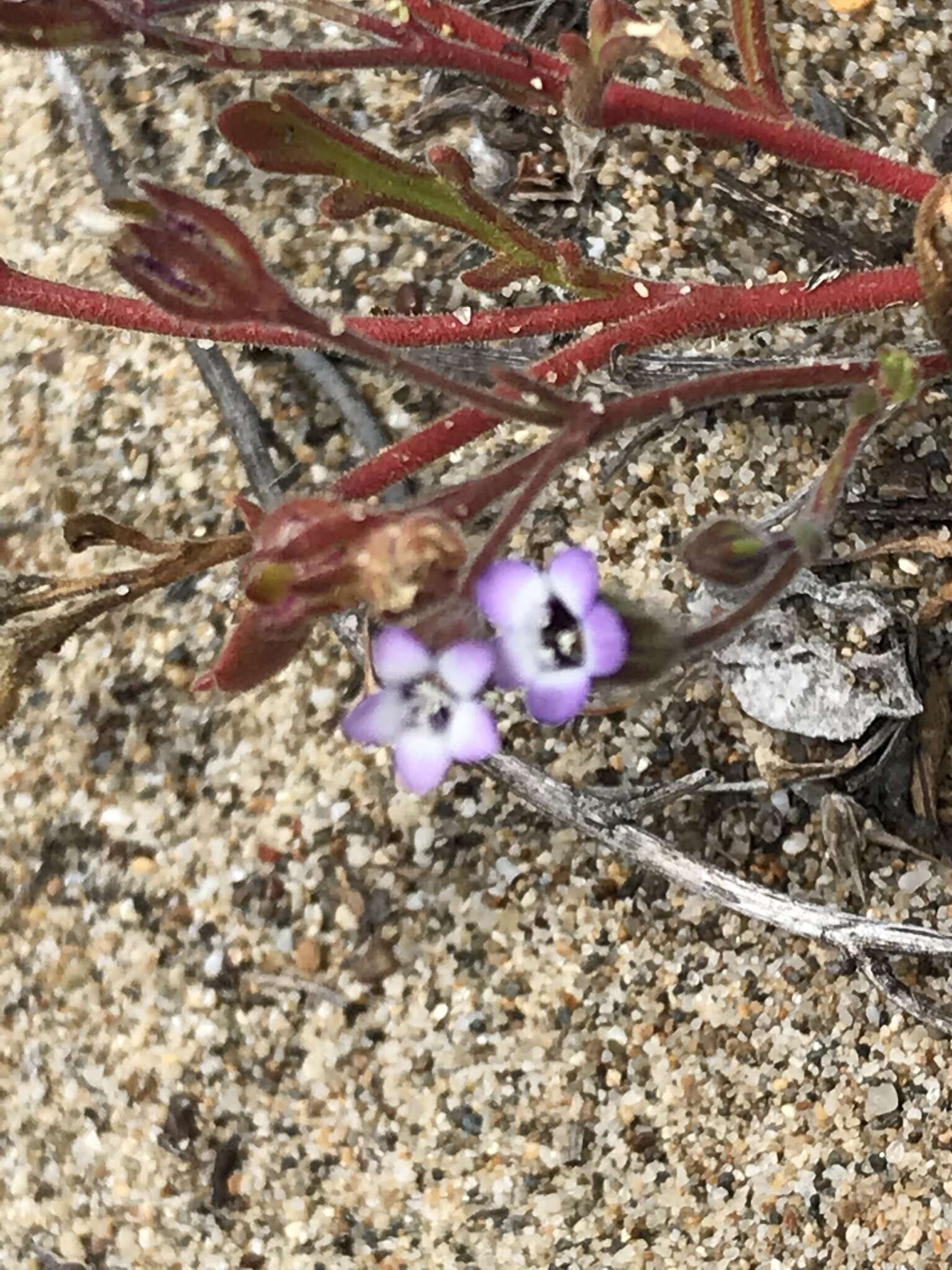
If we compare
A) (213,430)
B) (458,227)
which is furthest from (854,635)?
(213,430)

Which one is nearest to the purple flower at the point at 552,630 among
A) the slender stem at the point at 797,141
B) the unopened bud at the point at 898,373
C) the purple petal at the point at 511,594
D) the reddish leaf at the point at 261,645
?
the purple petal at the point at 511,594

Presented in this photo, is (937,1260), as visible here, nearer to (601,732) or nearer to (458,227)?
(601,732)

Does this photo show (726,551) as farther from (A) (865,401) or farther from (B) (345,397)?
(B) (345,397)

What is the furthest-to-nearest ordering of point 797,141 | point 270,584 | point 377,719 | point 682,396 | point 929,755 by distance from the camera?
1. point 929,755
2. point 797,141
3. point 682,396
4. point 377,719
5. point 270,584

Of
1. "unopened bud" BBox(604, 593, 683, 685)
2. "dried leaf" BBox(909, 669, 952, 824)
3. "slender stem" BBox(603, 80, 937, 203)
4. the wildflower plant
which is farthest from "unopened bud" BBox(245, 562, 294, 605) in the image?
"dried leaf" BBox(909, 669, 952, 824)

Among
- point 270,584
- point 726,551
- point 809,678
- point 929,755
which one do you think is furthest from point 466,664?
point 929,755

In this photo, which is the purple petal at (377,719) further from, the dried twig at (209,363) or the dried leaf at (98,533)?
the dried twig at (209,363)
